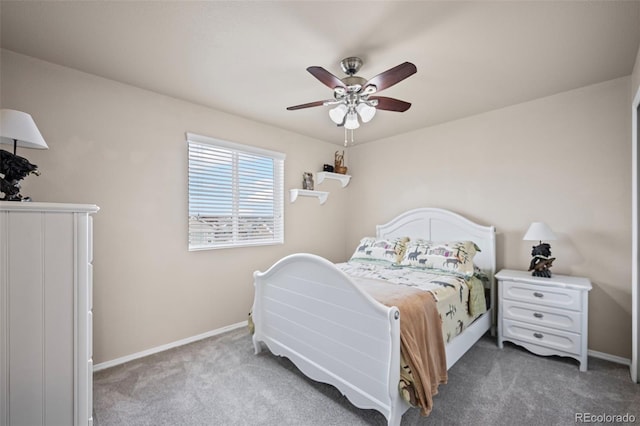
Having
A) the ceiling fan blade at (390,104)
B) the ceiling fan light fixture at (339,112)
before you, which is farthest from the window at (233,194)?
the ceiling fan blade at (390,104)

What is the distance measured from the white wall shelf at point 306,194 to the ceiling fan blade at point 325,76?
1.96 meters

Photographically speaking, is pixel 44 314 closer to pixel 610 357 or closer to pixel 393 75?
pixel 393 75

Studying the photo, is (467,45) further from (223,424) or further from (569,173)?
(223,424)

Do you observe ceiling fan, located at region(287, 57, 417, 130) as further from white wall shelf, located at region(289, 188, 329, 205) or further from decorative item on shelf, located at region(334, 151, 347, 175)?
decorative item on shelf, located at region(334, 151, 347, 175)

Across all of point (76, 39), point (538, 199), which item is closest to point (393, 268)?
point (538, 199)

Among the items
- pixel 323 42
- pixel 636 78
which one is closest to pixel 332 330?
pixel 323 42

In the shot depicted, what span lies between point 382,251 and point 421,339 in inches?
63.1

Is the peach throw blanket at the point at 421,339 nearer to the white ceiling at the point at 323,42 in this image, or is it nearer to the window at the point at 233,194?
the white ceiling at the point at 323,42

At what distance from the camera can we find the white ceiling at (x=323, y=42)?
1593mm

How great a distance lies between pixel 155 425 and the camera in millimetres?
1699

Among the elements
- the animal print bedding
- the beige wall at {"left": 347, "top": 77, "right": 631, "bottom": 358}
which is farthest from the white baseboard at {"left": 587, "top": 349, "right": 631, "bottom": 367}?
the animal print bedding

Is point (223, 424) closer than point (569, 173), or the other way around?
point (223, 424)

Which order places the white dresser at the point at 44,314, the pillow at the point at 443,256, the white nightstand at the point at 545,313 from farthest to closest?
the pillow at the point at 443,256 → the white nightstand at the point at 545,313 → the white dresser at the point at 44,314

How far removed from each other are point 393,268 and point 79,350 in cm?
259
